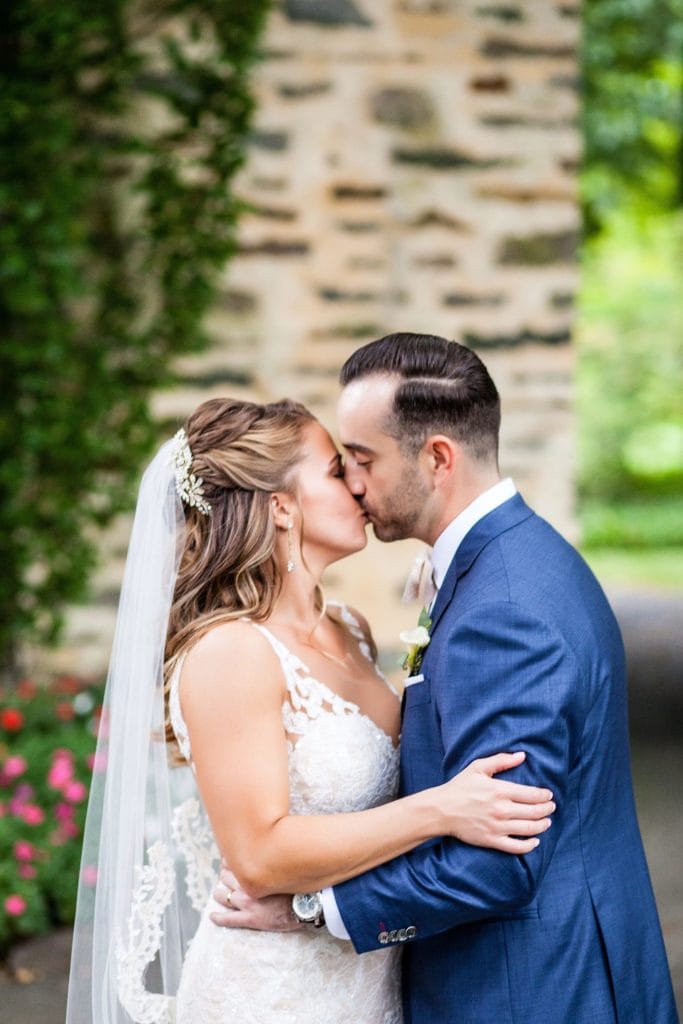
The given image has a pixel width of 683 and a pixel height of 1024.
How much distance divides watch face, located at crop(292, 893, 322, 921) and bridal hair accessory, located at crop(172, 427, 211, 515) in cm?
80

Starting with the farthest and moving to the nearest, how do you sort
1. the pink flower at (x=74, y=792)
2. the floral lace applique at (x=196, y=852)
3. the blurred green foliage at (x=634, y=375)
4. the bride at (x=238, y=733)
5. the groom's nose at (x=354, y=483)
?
the blurred green foliage at (x=634, y=375) < the pink flower at (x=74, y=792) < the floral lace applique at (x=196, y=852) < the groom's nose at (x=354, y=483) < the bride at (x=238, y=733)

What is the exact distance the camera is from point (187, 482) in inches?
94.7

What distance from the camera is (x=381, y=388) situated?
225 centimetres

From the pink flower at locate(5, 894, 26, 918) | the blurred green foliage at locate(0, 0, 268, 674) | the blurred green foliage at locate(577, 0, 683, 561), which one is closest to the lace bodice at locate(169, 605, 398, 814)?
the pink flower at locate(5, 894, 26, 918)

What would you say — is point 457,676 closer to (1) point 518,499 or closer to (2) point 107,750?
(1) point 518,499

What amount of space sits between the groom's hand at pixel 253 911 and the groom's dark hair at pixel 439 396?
918mm

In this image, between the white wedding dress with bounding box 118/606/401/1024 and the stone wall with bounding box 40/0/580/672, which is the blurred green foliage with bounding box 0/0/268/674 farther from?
the white wedding dress with bounding box 118/606/401/1024

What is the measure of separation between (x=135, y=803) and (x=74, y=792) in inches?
71.4

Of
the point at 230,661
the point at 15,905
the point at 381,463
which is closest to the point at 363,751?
the point at 230,661

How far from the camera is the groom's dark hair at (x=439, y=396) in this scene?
2.21m

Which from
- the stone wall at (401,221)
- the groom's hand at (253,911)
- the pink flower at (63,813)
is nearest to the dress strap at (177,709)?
the groom's hand at (253,911)

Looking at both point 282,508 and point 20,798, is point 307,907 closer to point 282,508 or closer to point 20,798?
point 282,508

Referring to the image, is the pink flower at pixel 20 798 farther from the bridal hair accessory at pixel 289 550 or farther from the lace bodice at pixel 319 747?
the bridal hair accessory at pixel 289 550

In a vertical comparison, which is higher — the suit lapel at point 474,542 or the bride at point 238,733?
the suit lapel at point 474,542
